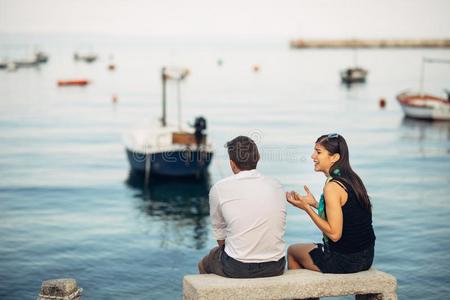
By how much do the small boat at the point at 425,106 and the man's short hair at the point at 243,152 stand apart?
147ft

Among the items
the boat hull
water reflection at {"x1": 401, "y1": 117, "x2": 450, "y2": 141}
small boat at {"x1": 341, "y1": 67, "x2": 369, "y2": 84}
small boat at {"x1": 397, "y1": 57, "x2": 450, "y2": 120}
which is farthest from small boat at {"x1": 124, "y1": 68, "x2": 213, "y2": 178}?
small boat at {"x1": 341, "y1": 67, "x2": 369, "y2": 84}

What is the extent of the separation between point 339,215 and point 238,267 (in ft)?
3.34

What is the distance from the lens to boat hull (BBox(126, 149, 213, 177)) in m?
24.9

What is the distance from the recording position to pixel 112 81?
10350cm

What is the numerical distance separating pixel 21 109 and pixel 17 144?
22659 millimetres

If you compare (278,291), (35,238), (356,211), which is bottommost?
(35,238)

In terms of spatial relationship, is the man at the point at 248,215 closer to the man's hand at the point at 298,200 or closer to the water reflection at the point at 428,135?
the man's hand at the point at 298,200

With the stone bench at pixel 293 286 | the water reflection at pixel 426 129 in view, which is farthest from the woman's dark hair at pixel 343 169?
the water reflection at pixel 426 129

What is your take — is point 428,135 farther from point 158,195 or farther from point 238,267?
point 238,267

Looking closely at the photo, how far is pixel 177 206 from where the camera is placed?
22.5 meters

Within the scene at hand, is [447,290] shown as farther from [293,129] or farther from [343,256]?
[293,129]

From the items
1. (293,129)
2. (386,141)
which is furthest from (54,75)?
(386,141)

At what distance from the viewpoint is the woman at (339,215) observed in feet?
20.2

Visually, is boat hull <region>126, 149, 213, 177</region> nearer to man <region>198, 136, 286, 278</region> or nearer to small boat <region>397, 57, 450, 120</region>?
man <region>198, 136, 286, 278</region>
